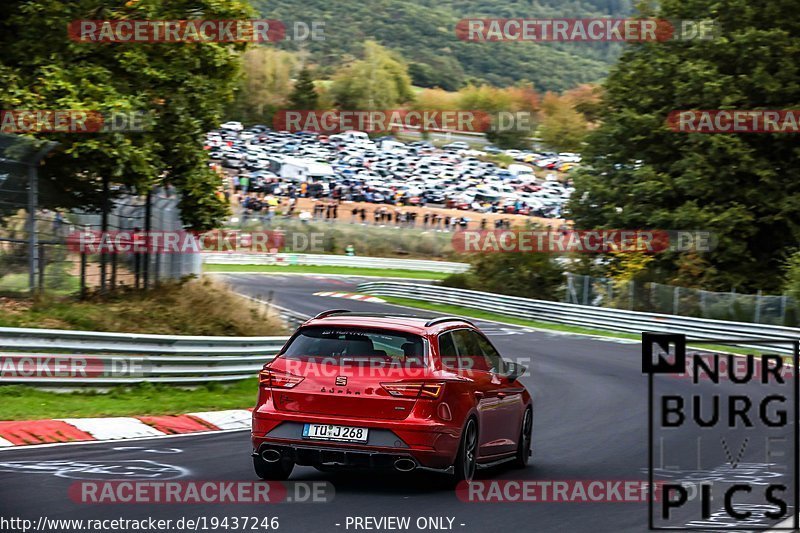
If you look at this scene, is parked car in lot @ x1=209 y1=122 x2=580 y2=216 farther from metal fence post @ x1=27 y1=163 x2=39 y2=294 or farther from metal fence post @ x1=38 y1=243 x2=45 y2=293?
metal fence post @ x1=27 y1=163 x2=39 y2=294

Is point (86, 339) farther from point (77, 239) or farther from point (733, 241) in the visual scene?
point (733, 241)

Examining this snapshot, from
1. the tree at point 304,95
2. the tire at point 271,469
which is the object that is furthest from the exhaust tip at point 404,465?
the tree at point 304,95

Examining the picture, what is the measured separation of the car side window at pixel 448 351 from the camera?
9.92 metres

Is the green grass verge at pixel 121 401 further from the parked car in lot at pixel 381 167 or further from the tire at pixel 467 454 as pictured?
the parked car in lot at pixel 381 167

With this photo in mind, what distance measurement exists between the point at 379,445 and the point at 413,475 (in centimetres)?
123

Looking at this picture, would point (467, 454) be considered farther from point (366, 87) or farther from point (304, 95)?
point (366, 87)

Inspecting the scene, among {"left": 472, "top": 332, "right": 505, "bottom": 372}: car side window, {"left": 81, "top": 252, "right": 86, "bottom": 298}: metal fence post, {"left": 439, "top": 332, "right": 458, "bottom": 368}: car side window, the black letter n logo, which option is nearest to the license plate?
{"left": 439, "top": 332, "right": 458, "bottom": 368}: car side window

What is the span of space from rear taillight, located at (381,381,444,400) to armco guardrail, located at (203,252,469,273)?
163 ft

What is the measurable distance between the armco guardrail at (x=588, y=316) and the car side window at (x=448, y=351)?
17528mm

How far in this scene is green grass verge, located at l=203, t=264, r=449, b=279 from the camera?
59.7m

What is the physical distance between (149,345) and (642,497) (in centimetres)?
896

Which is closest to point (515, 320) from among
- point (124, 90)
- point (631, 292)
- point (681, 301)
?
point (631, 292)

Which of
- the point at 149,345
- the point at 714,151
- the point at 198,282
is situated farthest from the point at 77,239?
the point at 714,151

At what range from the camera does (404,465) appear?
9.34m
